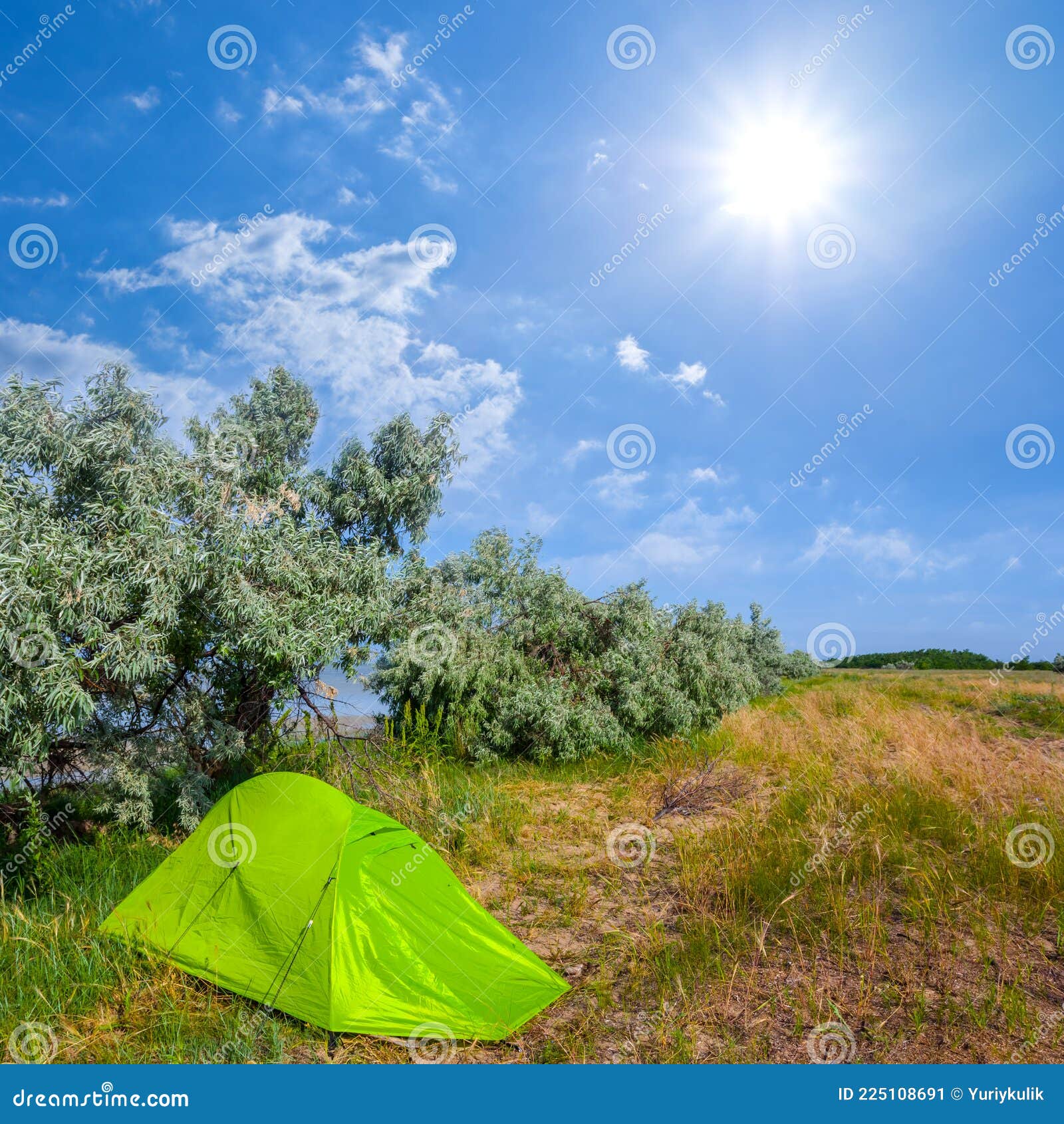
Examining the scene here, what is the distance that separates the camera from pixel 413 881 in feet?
16.8

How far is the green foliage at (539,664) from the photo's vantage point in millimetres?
11219

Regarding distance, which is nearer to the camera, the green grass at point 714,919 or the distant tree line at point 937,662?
the green grass at point 714,919

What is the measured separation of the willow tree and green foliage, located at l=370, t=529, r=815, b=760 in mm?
2636

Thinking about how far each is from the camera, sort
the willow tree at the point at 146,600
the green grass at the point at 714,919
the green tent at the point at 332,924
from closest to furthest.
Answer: the green grass at the point at 714,919
the green tent at the point at 332,924
the willow tree at the point at 146,600

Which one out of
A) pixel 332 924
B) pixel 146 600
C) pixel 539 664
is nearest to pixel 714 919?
pixel 332 924

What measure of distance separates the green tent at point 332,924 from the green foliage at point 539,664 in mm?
5078

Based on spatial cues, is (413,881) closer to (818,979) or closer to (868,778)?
(818,979)

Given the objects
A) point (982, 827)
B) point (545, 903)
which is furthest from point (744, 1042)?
point (982, 827)

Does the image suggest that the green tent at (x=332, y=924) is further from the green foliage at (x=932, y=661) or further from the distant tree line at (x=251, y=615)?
the green foliage at (x=932, y=661)

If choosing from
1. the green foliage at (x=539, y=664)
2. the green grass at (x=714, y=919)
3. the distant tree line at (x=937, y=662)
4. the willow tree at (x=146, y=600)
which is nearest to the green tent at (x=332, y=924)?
the green grass at (x=714, y=919)

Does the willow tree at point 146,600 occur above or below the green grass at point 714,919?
above

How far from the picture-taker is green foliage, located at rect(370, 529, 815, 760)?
442 inches

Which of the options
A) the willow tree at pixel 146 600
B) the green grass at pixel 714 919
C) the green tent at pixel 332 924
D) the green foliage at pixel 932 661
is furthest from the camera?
the green foliage at pixel 932 661

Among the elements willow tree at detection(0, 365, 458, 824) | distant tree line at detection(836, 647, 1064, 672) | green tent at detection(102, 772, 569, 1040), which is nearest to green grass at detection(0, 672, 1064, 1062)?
green tent at detection(102, 772, 569, 1040)
